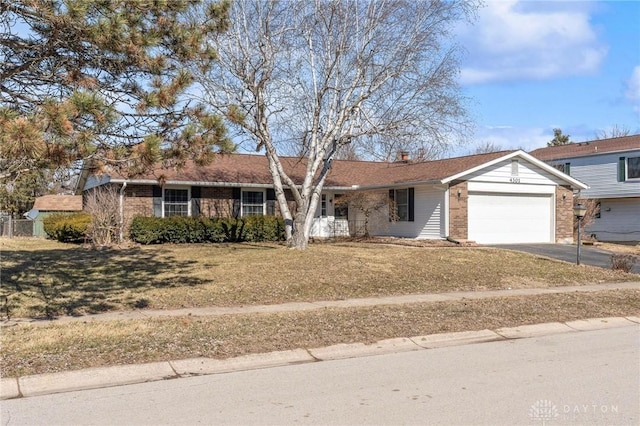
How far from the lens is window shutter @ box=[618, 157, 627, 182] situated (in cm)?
3058

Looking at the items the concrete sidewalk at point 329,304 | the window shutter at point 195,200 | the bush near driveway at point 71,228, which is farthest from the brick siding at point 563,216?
the bush near driveway at point 71,228

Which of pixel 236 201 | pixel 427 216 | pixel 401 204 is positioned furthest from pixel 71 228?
pixel 427 216

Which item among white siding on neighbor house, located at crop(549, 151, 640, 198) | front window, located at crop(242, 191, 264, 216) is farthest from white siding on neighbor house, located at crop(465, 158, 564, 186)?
front window, located at crop(242, 191, 264, 216)

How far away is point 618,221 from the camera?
106 ft

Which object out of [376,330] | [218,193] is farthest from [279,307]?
[218,193]

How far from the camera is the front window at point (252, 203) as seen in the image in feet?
85.3

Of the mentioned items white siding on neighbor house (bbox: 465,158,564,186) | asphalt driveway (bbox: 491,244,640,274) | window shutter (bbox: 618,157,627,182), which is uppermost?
window shutter (bbox: 618,157,627,182)

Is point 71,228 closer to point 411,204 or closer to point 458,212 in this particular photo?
point 411,204

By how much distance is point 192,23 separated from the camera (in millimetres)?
10328

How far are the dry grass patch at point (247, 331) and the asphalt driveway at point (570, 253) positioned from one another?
301 inches

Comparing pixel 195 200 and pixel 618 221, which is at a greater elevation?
pixel 195 200

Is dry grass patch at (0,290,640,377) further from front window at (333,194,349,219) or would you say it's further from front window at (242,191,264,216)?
front window at (333,194,349,219)

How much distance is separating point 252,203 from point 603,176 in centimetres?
1904

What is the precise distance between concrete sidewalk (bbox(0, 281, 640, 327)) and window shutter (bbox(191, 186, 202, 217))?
1423cm
